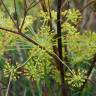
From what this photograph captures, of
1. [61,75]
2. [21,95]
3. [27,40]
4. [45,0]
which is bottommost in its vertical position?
[21,95]

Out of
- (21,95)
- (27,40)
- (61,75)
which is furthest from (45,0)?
(21,95)

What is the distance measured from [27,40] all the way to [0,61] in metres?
0.53

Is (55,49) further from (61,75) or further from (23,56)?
(23,56)

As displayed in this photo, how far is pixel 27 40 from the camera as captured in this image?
115cm

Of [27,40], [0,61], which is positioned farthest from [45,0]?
[0,61]

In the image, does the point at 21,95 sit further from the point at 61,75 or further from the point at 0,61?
the point at 61,75

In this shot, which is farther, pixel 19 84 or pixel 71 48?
pixel 19 84

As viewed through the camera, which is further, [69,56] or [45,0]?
[69,56]

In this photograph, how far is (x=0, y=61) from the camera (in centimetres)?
165

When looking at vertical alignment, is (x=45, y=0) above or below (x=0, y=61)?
above

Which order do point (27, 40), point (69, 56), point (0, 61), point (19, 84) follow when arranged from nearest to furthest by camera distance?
point (27, 40)
point (69, 56)
point (0, 61)
point (19, 84)

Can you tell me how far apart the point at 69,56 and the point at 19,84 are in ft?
1.56

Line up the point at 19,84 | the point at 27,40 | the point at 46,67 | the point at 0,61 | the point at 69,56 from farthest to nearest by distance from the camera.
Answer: the point at 19,84 < the point at 0,61 < the point at 69,56 < the point at 46,67 < the point at 27,40

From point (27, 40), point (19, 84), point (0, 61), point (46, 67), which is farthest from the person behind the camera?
point (19, 84)
